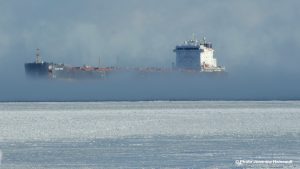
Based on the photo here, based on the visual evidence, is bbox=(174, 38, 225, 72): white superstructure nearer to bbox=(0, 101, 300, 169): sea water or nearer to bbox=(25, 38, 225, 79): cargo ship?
bbox=(25, 38, 225, 79): cargo ship

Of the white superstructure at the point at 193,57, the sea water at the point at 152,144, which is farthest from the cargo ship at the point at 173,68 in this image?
the sea water at the point at 152,144

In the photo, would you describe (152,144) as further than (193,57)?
No

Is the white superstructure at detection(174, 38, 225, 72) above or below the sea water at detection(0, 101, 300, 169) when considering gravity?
above

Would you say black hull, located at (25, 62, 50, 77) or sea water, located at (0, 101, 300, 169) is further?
black hull, located at (25, 62, 50, 77)

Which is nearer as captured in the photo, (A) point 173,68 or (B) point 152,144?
(B) point 152,144

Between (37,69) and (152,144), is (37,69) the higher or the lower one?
the higher one

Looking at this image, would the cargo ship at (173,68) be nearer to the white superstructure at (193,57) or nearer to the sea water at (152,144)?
the white superstructure at (193,57)

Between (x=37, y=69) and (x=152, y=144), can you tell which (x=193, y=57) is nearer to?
(x=37, y=69)

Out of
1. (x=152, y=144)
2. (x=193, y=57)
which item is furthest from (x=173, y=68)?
(x=152, y=144)

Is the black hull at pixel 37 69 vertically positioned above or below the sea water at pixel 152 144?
above

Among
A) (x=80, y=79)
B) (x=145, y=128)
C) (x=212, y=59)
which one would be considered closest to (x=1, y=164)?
(x=145, y=128)

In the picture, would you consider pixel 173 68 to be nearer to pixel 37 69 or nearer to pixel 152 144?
pixel 37 69

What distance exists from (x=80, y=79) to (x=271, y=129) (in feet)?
201

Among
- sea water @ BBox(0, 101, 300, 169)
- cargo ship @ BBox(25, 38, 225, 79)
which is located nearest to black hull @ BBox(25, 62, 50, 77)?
cargo ship @ BBox(25, 38, 225, 79)
